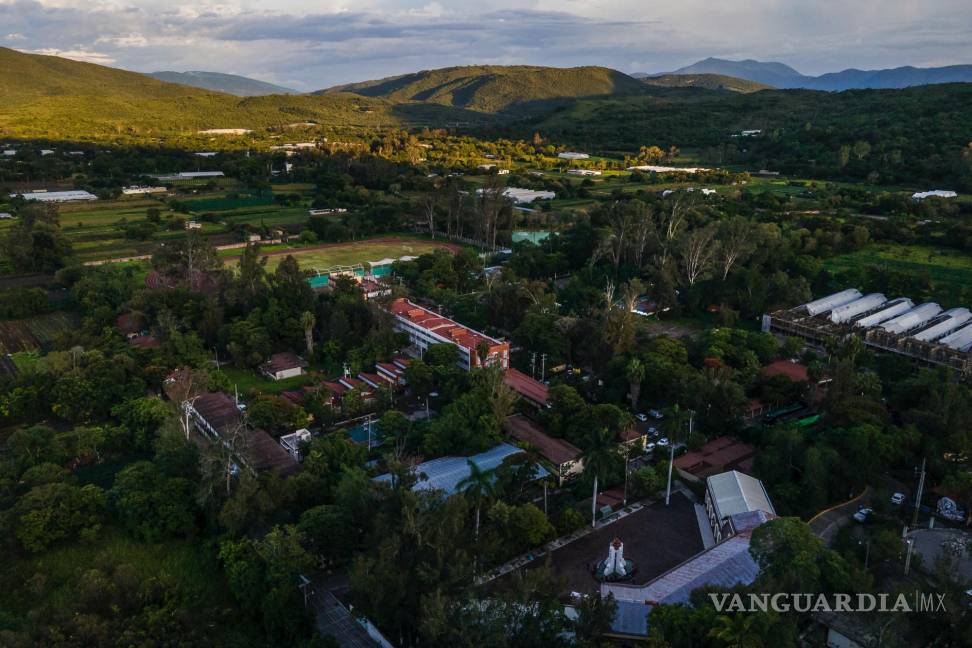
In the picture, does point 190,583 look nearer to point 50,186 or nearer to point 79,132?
point 50,186

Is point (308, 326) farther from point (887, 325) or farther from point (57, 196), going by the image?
point (57, 196)

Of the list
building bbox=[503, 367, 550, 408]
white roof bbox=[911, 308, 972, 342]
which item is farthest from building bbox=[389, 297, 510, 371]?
white roof bbox=[911, 308, 972, 342]

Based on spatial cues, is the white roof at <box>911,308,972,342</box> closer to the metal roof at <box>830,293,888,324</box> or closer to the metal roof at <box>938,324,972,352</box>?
the metal roof at <box>938,324,972,352</box>

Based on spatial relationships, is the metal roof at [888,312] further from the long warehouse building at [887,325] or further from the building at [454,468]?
the building at [454,468]

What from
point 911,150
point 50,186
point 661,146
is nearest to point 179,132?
point 50,186

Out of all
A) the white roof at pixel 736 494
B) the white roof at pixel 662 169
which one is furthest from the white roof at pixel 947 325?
the white roof at pixel 662 169

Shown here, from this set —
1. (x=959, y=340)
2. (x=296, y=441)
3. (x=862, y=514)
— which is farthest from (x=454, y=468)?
(x=959, y=340)
